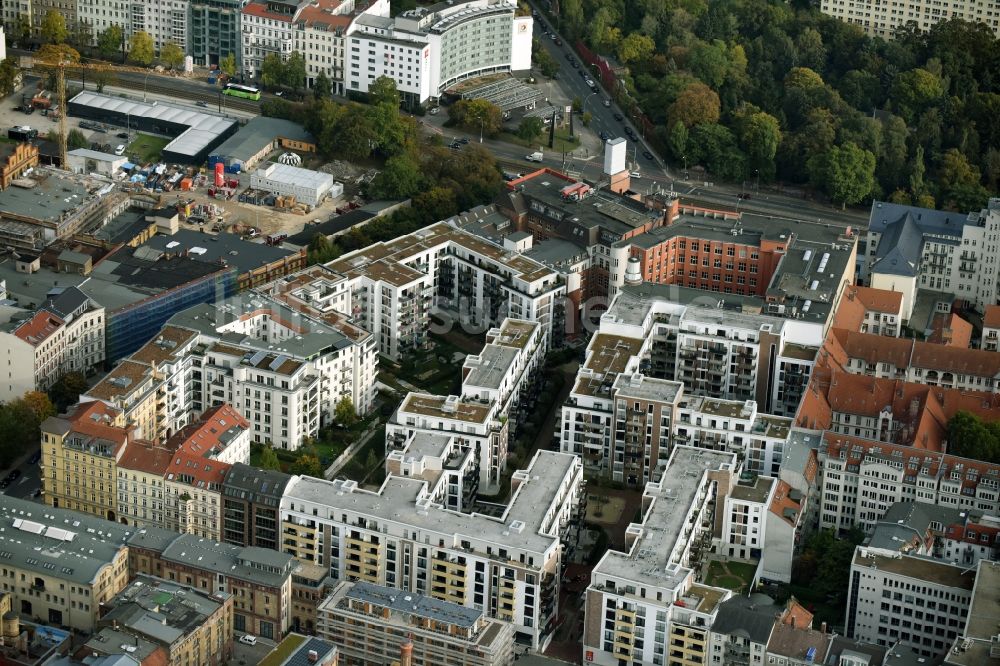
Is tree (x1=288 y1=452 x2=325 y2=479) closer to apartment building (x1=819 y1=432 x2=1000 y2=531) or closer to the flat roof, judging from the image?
the flat roof

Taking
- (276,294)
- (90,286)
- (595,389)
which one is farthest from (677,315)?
(90,286)

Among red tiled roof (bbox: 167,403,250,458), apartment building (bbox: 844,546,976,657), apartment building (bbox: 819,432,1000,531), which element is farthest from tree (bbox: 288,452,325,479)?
apartment building (bbox: 844,546,976,657)

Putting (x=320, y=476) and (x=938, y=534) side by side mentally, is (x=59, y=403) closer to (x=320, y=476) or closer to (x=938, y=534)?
(x=320, y=476)

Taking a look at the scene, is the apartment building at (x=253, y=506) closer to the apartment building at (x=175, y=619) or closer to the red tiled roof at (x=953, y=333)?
the apartment building at (x=175, y=619)

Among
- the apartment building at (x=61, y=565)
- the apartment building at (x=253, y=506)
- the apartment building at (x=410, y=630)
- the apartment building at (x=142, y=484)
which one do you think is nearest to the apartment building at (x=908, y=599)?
the apartment building at (x=410, y=630)

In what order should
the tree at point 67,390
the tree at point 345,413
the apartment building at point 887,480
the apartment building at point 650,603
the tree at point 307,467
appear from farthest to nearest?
the tree at point 345,413, the tree at point 67,390, the tree at point 307,467, the apartment building at point 887,480, the apartment building at point 650,603

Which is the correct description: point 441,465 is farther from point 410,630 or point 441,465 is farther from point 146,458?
point 146,458
